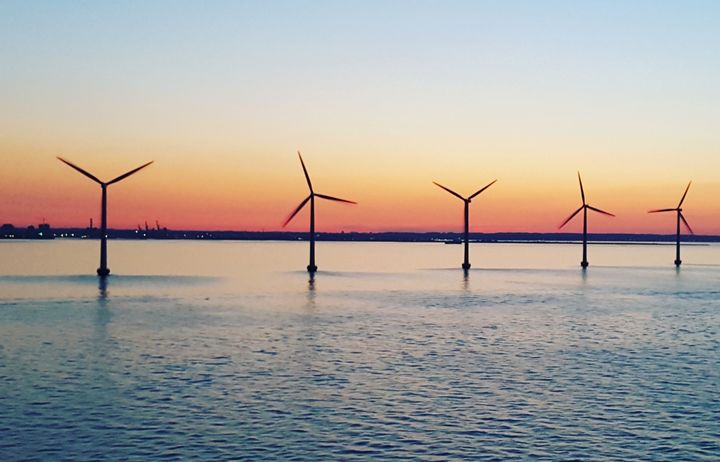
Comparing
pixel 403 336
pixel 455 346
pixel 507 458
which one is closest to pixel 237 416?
pixel 507 458

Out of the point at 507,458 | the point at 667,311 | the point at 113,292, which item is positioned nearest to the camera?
the point at 507,458

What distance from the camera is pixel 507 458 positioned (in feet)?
73.4

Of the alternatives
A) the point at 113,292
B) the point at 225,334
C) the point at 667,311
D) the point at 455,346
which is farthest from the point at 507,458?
the point at 113,292

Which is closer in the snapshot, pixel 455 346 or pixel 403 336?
pixel 455 346

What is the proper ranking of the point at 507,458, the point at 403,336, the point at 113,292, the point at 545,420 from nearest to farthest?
the point at 507,458, the point at 545,420, the point at 403,336, the point at 113,292

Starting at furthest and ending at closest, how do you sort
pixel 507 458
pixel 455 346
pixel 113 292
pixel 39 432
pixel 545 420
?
pixel 113 292 < pixel 455 346 < pixel 545 420 < pixel 39 432 < pixel 507 458

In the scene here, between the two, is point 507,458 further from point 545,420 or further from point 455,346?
point 455,346

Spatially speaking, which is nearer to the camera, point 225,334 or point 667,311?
point 225,334

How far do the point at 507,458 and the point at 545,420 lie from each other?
522 cm

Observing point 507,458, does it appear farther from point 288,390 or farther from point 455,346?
point 455,346

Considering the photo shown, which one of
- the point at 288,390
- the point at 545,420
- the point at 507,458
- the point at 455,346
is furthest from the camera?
the point at 455,346

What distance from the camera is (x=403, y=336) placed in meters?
51.9

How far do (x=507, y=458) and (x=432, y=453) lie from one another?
2.15 m

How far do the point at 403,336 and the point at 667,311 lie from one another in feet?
114
